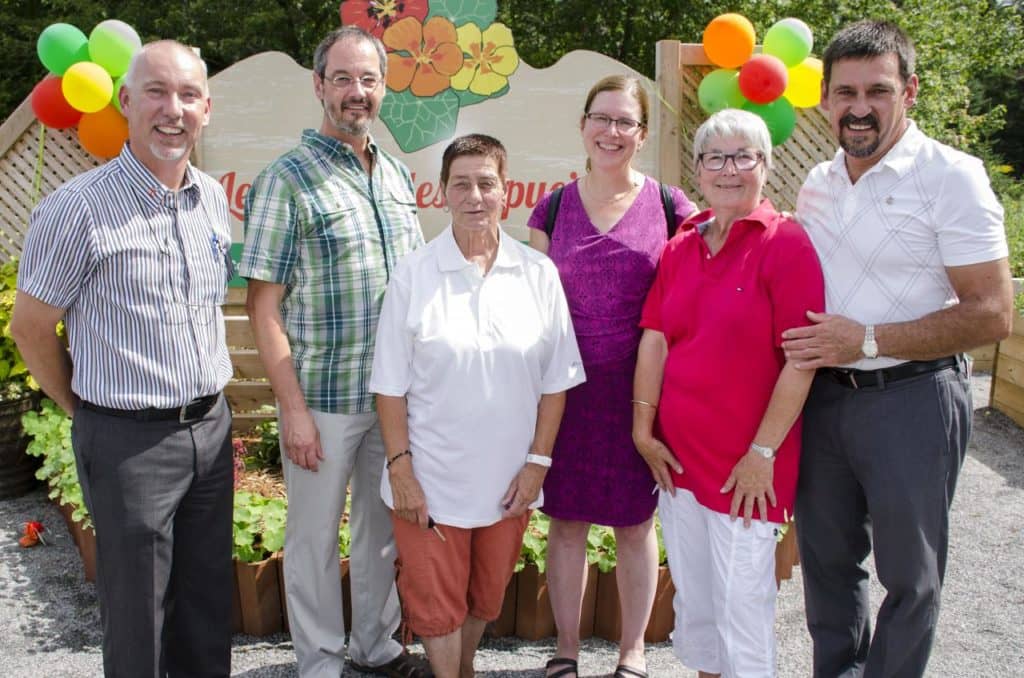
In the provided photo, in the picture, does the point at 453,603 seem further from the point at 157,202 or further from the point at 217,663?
the point at 157,202

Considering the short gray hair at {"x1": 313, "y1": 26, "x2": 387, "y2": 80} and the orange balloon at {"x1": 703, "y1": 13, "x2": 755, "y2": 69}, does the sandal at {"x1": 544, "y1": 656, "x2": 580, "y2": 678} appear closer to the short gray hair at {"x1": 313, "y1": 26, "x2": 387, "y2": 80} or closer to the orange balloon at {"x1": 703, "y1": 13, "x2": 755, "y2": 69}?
the short gray hair at {"x1": 313, "y1": 26, "x2": 387, "y2": 80}

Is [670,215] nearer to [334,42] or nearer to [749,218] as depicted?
[749,218]

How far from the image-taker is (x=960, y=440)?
246cm

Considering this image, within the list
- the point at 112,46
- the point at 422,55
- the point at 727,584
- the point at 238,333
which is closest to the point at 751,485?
the point at 727,584

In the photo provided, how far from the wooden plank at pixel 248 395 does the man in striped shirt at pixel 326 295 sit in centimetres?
255

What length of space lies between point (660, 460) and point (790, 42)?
3582 mm

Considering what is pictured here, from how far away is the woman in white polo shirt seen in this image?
98.3 inches

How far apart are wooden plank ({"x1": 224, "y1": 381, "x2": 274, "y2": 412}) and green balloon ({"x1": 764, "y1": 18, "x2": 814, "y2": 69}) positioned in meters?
3.70

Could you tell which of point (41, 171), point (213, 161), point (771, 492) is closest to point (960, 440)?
point (771, 492)

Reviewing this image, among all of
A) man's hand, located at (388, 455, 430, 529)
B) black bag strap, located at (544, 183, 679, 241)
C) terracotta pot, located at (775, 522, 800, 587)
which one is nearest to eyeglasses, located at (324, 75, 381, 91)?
black bag strap, located at (544, 183, 679, 241)

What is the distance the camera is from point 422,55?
5.31 m

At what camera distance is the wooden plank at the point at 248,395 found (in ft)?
17.5

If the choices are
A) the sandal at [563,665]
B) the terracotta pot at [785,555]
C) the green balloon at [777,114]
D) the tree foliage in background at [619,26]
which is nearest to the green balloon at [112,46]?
the green balloon at [777,114]

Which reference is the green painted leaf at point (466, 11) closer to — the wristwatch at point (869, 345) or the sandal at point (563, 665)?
the wristwatch at point (869, 345)
